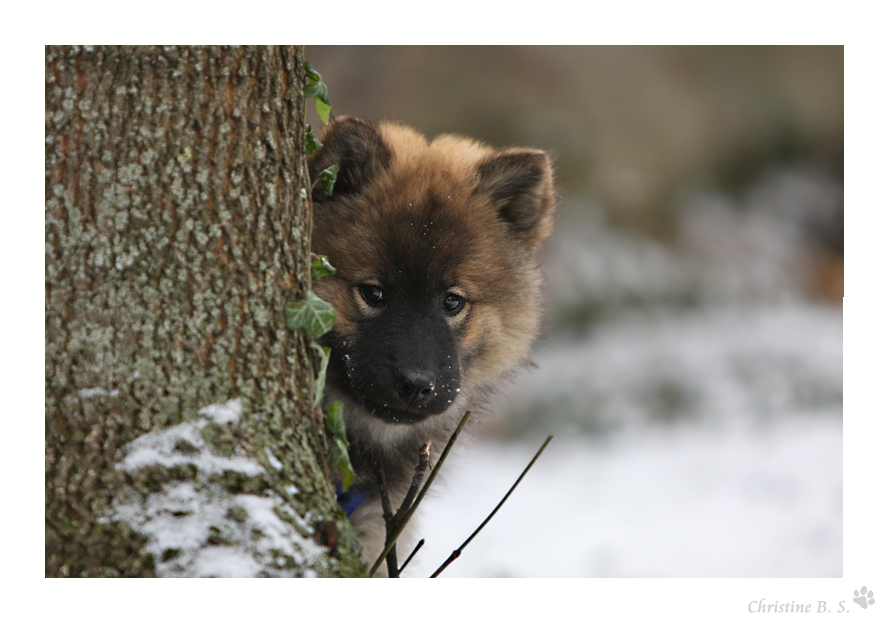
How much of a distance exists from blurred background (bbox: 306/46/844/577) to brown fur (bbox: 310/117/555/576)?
1686mm

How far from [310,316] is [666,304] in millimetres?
6718

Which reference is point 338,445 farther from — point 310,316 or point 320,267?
point 320,267

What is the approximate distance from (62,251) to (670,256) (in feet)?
24.1

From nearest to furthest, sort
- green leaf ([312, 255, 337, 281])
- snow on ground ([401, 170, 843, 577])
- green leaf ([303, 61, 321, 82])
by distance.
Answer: green leaf ([303, 61, 321, 82]) < green leaf ([312, 255, 337, 281]) < snow on ground ([401, 170, 843, 577])

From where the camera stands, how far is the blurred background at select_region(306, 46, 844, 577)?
18.2 feet

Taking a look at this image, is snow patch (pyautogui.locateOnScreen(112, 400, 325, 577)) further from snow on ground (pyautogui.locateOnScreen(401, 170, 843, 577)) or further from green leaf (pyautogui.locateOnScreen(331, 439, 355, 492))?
snow on ground (pyautogui.locateOnScreen(401, 170, 843, 577))

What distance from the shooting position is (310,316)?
2.16 metres

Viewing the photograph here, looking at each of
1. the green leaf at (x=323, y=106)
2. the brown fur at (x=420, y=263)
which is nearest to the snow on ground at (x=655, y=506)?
the brown fur at (x=420, y=263)

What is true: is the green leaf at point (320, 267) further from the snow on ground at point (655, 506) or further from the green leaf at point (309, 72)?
the snow on ground at point (655, 506)

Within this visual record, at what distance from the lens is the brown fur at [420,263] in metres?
2.88

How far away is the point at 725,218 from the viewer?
8766 millimetres
